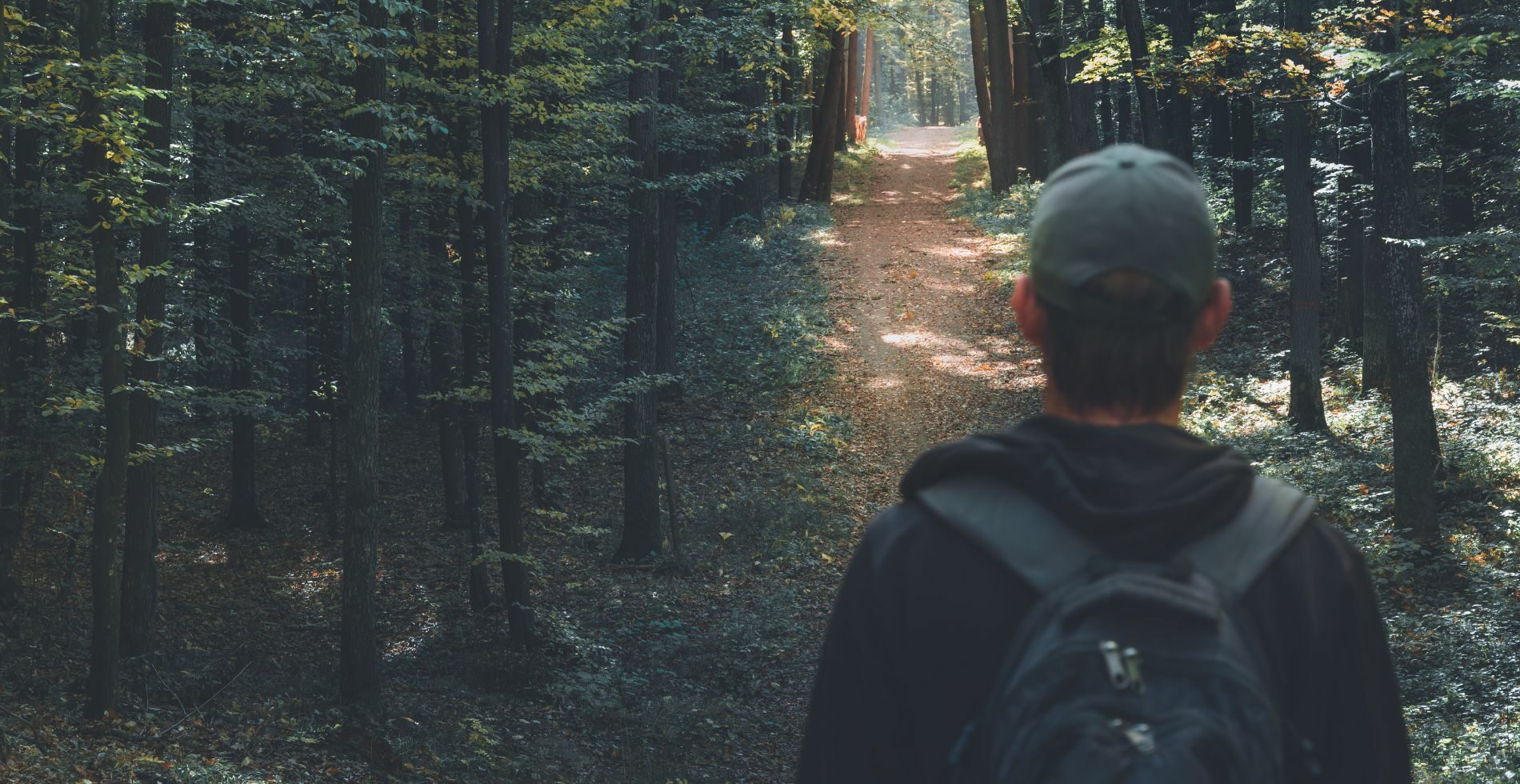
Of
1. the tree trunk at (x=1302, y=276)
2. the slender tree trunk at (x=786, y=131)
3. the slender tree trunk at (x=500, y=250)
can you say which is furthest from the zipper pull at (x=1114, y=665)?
the slender tree trunk at (x=786, y=131)

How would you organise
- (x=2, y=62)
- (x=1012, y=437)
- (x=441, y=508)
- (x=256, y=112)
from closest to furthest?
(x=1012, y=437) → (x=2, y=62) → (x=256, y=112) → (x=441, y=508)

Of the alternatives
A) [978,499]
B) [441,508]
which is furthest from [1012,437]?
Answer: [441,508]

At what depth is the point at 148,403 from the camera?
38.6ft

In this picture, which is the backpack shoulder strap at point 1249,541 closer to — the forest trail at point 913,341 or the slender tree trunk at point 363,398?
the slender tree trunk at point 363,398

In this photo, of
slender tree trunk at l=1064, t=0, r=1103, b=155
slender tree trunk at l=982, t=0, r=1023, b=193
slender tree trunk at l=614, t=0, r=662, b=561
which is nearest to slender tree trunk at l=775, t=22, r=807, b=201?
slender tree trunk at l=982, t=0, r=1023, b=193

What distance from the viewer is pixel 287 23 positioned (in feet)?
35.7

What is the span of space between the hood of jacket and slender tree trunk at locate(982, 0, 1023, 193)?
112ft

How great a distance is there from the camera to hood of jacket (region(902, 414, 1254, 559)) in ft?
4.48

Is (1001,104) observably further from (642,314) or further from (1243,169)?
(642,314)

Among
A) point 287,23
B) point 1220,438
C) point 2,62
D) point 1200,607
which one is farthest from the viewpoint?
point 1220,438

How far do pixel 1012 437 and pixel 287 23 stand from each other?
36.8ft

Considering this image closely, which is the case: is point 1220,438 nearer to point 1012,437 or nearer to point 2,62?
point 2,62

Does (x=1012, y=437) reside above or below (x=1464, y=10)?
below

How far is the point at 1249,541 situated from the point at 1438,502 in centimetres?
1489
